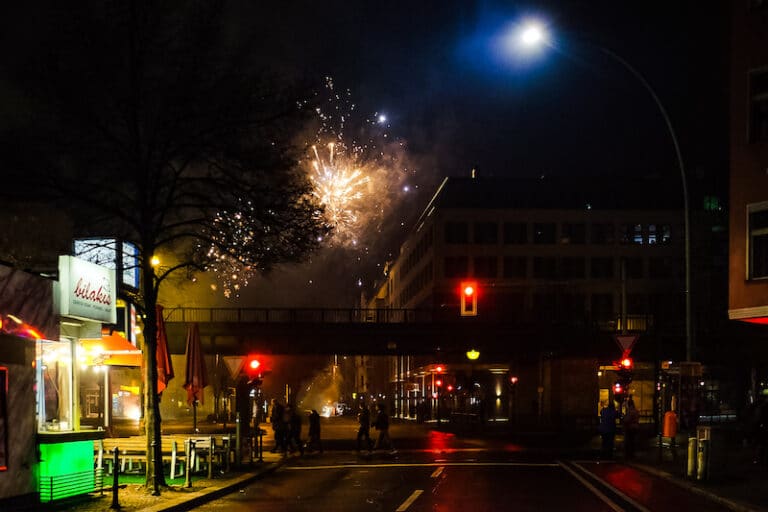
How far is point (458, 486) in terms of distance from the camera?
68.8ft

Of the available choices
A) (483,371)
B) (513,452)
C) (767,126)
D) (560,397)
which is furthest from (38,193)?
(483,371)

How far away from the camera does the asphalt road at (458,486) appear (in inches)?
689

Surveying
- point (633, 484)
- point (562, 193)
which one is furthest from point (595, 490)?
point (562, 193)

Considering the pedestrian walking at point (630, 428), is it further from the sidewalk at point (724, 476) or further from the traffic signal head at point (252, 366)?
the traffic signal head at point (252, 366)

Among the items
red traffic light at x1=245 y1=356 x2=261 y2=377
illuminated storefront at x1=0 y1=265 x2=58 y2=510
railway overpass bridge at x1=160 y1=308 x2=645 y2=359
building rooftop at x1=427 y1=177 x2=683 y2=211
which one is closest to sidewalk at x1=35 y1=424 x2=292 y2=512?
illuminated storefront at x1=0 y1=265 x2=58 y2=510

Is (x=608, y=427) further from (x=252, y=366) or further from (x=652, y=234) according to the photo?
(x=652, y=234)

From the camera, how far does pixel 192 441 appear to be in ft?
75.6

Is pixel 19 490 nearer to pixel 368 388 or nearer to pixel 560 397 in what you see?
pixel 560 397

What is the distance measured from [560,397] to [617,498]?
48.8 m

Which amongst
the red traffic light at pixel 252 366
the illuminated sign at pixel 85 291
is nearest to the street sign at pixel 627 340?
the red traffic light at pixel 252 366

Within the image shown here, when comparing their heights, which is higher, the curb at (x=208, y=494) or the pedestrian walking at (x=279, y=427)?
the curb at (x=208, y=494)

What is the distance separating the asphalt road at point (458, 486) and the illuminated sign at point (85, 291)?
430cm

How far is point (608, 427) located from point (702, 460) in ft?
30.4

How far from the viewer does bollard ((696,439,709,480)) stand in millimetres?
20609
